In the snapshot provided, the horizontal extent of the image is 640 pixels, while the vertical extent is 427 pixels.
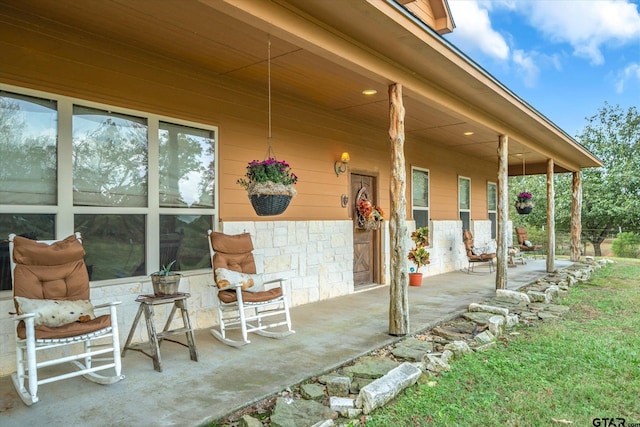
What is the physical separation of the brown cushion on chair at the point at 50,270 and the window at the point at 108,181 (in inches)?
16.6

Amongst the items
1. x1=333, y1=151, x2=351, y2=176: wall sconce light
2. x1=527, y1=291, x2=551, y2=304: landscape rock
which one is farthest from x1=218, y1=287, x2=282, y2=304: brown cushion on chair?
x1=527, y1=291, x2=551, y2=304: landscape rock

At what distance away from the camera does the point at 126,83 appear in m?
3.73

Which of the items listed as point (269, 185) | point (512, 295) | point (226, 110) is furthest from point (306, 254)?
point (512, 295)

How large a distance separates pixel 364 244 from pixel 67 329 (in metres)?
4.67

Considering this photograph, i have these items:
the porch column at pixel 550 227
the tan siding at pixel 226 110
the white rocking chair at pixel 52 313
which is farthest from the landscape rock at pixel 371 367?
the porch column at pixel 550 227

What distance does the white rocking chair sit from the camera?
2.54m

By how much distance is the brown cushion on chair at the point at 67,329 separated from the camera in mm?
2562

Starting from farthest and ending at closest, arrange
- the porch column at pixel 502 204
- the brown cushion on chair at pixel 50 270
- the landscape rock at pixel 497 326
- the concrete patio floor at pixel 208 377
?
the porch column at pixel 502 204 < the landscape rock at pixel 497 326 < the brown cushion on chair at pixel 50 270 < the concrete patio floor at pixel 208 377

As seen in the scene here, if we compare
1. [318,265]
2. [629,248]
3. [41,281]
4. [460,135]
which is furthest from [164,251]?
[629,248]

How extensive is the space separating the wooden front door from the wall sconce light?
0.33m

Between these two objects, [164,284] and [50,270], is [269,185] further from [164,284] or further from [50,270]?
[50,270]

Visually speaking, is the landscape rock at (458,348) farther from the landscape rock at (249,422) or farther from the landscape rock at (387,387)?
the landscape rock at (249,422)

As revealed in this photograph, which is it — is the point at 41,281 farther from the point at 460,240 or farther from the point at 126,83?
the point at 460,240

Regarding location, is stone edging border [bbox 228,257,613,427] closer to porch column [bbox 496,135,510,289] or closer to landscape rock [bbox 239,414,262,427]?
landscape rock [bbox 239,414,262,427]
